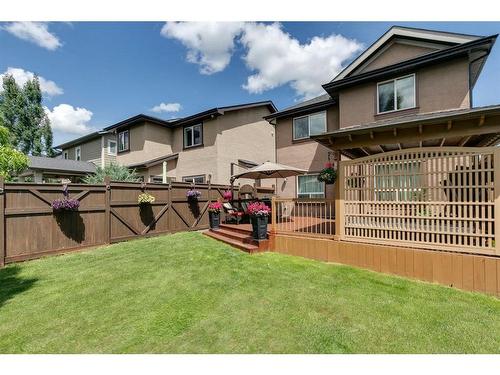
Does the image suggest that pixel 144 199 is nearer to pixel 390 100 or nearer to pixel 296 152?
pixel 296 152

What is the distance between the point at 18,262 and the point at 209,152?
395 inches

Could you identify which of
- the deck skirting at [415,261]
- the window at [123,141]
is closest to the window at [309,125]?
the deck skirting at [415,261]

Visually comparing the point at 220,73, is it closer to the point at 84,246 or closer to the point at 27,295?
the point at 84,246

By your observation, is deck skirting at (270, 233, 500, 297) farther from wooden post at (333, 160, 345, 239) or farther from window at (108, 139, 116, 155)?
window at (108, 139, 116, 155)

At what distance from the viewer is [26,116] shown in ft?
96.8

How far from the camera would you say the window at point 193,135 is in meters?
15.6

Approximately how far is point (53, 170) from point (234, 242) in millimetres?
15290

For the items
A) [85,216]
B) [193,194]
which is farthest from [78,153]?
[85,216]

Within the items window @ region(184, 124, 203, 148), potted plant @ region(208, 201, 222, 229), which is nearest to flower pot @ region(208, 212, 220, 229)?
potted plant @ region(208, 201, 222, 229)

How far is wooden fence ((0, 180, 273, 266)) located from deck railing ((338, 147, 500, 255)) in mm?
7300

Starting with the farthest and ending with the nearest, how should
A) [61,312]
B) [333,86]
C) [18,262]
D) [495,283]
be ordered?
[333,86] < [18,262] < [495,283] < [61,312]

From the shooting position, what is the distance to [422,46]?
8.99 meters

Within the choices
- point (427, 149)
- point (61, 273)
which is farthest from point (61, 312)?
point (427, 149)

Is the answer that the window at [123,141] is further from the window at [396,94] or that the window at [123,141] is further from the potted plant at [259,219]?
the window at [396,94]
